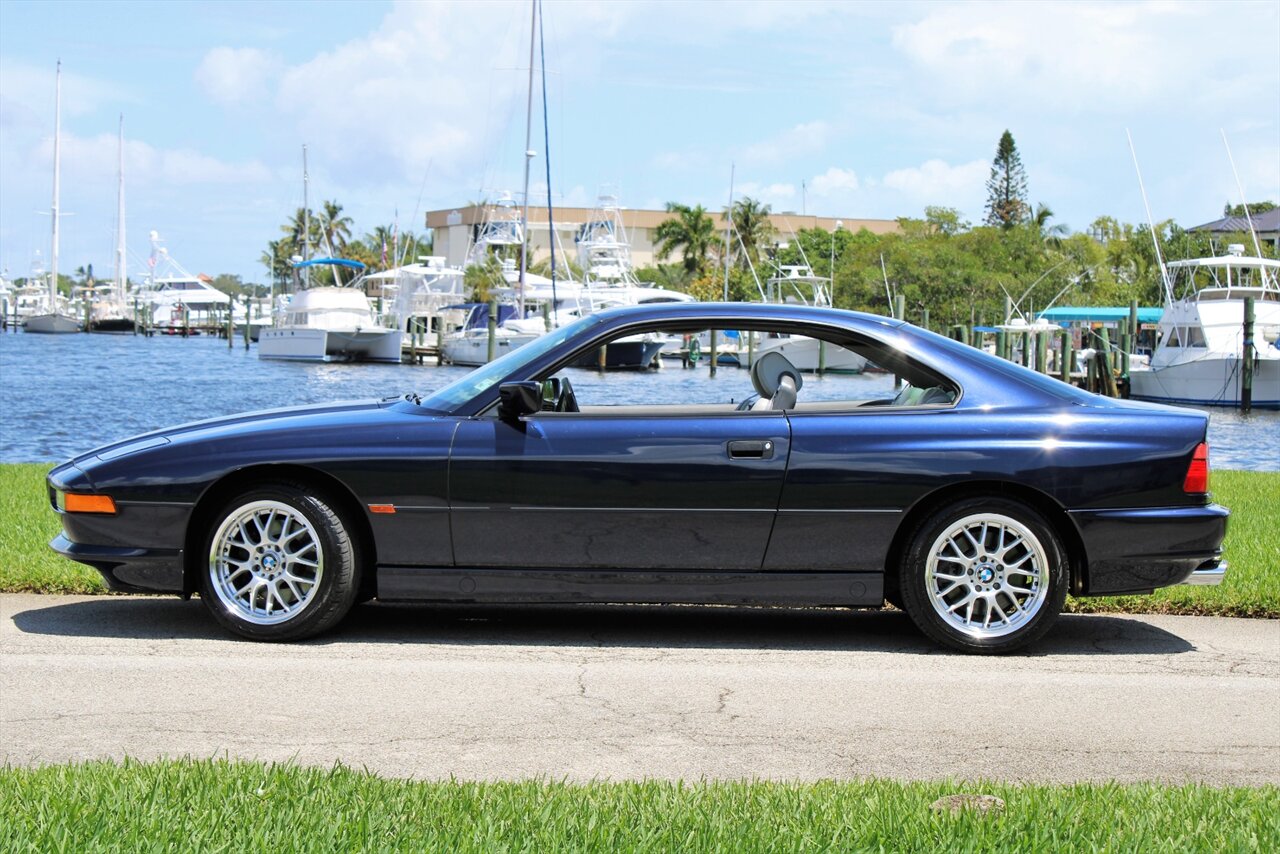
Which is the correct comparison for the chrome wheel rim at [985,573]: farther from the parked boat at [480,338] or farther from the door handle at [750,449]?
the parked boat at [480,338]

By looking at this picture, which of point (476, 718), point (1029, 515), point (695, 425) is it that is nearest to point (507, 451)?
point (695, 425)

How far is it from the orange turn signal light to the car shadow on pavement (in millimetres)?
572

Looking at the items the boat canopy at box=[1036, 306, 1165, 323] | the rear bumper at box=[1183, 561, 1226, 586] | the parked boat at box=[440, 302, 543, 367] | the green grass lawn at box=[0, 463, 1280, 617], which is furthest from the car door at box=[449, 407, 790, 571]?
the boat canopy at box=[1036, 306, 1165, 323]

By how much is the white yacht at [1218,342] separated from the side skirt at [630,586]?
3797cm

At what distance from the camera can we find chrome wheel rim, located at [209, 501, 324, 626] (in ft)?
19.6

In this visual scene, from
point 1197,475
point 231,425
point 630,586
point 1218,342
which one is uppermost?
point 1218,342

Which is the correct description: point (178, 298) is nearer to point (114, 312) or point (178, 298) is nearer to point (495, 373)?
point (114, 312)

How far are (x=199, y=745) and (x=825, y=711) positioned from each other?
7.10 feet

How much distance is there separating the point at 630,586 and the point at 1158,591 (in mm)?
3150

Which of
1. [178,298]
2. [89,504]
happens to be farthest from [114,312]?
[89,504]

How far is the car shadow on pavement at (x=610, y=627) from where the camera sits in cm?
621

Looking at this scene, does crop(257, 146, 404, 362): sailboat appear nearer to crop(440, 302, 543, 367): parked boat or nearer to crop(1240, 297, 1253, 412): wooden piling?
crop(440, 302, 543, 367): parked boat

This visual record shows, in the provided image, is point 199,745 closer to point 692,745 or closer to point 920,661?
point 692,745

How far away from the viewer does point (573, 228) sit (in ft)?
436
